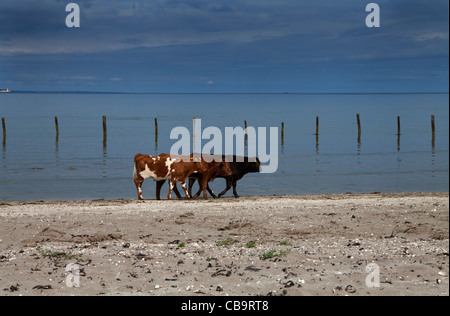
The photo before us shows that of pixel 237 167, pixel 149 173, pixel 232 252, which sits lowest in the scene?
pixel 232 252

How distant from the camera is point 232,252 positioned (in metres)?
9.93

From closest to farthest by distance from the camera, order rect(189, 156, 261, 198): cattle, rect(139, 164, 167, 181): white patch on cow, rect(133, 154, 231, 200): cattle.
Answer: rect(133, 154, 231, 200): cattle < rect(139, 164, 167, 181): white patch on cow < rect(189, 156, 261, 198): cattle

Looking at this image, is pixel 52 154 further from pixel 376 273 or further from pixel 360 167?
pixel 376 273

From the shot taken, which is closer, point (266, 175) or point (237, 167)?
point (237, 167)

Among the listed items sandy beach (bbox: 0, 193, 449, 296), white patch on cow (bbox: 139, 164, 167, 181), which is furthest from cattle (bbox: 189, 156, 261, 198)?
sandy beach (bbox: 0, 193, 449, 296)

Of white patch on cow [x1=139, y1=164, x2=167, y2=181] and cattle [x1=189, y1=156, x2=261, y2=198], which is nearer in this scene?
white patch on cow [x1=139, y1=164, x2=167, y2=181]

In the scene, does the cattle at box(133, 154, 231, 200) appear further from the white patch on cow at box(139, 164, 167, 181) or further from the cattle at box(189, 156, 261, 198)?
the cattle at box(189, 156, 261, 198)

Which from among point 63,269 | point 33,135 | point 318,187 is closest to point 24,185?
point 318,187

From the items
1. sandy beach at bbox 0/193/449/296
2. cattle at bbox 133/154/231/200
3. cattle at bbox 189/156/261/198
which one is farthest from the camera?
cattle at bbox 189/156/261/198

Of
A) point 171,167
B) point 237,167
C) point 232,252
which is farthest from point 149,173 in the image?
point 232,252

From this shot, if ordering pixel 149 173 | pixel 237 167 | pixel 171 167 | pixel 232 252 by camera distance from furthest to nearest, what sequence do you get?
1. pixel 237 167
2. pixel 149 173
3. pixel 171 167
4. pixel 232 252

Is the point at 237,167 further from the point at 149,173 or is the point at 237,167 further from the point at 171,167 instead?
the point at 149,173

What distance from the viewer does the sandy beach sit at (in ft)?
26.2
